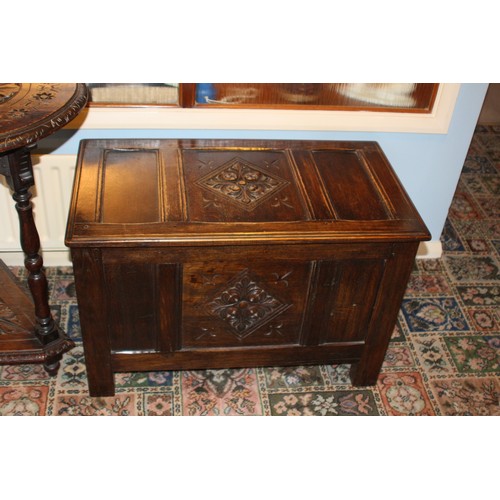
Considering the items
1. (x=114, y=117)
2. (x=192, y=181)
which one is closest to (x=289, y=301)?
(x=192, y=181)

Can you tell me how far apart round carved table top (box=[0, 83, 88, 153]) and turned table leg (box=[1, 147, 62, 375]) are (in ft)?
0.38

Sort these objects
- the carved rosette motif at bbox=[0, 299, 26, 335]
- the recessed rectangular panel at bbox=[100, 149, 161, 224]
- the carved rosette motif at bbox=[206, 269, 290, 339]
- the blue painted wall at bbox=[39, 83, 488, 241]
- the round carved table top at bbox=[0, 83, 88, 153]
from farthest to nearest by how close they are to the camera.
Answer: the blue painted wall at bbox=[39, 83, 488, 241]
the carved rosette motif at bbox=[0, 299, 26, 335]
the carved rosette motif at bbox=[206, 269, 290, 339]
the recessed rectangular panel at bbox=[100, 149, 161, 224]
the round carved table top at bbox=[0, 83, 88, 153]

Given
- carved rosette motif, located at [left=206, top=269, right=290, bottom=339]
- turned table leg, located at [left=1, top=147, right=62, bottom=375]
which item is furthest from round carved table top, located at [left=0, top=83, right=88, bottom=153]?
carved rosette motif, located at [left=206, top=269, right=290, bottom=339]

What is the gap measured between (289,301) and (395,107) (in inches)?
43.5

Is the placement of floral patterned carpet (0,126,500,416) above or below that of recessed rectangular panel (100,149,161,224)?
below

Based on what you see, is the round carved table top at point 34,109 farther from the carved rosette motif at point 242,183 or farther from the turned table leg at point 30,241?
the carved rosette motif at point 242,183

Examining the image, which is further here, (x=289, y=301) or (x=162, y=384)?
(x=162, y=384)

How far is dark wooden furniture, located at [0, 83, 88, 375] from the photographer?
6.44 ft

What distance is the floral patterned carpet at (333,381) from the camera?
260cm

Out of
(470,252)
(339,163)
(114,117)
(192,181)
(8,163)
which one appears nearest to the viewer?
(8,163)

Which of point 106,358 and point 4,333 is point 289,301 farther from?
point 4,333

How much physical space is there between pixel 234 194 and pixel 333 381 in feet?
Answer: 3.13

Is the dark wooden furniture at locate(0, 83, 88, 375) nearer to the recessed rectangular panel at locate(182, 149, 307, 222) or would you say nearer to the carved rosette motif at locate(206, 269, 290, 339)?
the recessed rectangular panel at locate(182, 149, 307, 222)

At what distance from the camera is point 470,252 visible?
11.6ft
